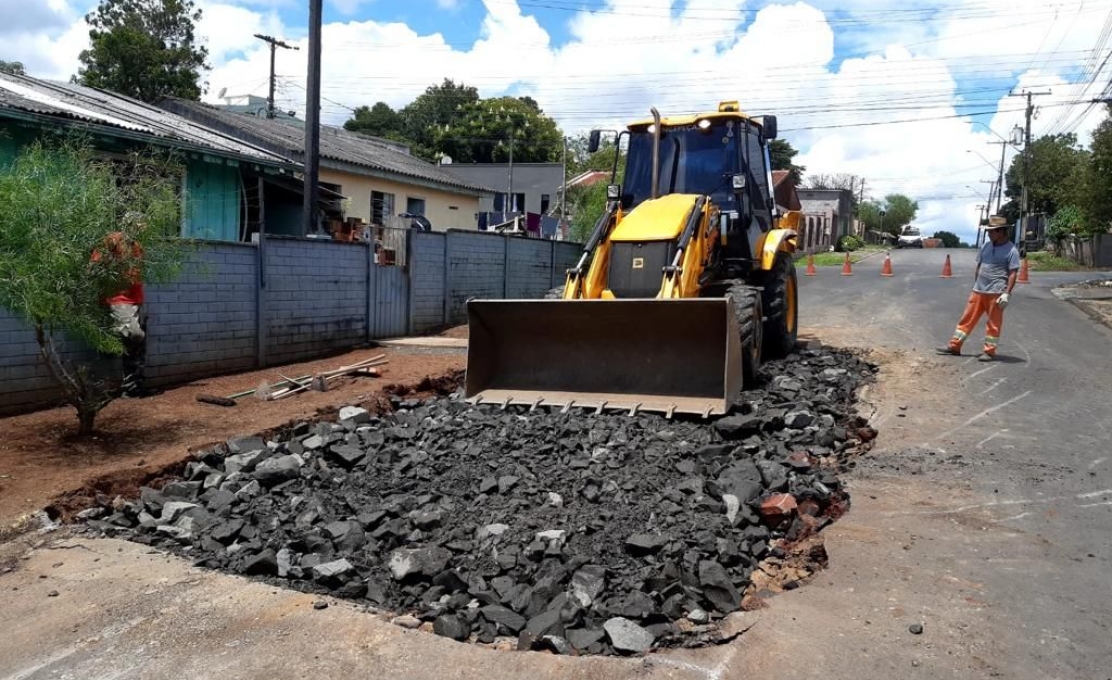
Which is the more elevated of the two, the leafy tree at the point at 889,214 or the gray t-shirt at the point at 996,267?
the leafy tree at the point at 889,214

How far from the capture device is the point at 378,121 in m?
59.2

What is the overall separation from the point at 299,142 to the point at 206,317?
41.8 feet

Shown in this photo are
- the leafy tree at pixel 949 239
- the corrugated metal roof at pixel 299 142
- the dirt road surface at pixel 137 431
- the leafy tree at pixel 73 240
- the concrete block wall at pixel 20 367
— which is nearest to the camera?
the dirt road surface at pixel 137 431

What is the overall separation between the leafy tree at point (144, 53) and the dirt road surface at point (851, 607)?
35.9 m

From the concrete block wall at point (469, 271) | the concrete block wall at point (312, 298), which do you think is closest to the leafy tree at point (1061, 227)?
the concrete block wall at point (469, 271)

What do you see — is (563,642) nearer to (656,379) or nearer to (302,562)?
(302,562)

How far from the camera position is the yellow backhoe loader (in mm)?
7352

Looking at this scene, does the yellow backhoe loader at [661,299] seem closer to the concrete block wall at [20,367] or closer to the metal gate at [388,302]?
the concrete block wall at [20,367]

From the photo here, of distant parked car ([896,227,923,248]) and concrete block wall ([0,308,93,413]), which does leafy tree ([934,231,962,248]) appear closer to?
distant parked car ([896,227,923,248])

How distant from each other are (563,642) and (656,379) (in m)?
4.05

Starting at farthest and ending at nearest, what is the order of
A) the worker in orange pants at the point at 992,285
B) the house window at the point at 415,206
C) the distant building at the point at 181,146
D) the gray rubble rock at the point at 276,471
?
the house window at the point at 415,206 → the distant building at the point at 181,146 → the worker in orange pants at the point at 992,285 → the gray rubble rock at the point at 276,471

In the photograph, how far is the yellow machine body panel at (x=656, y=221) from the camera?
26.0ft

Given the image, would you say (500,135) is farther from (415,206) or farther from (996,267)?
(996,267)

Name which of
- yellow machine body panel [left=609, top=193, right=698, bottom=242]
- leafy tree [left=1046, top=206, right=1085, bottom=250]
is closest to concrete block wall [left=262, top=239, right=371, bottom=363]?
yellow machine body panel [left=609, top=193, right=698, bottom=242]
